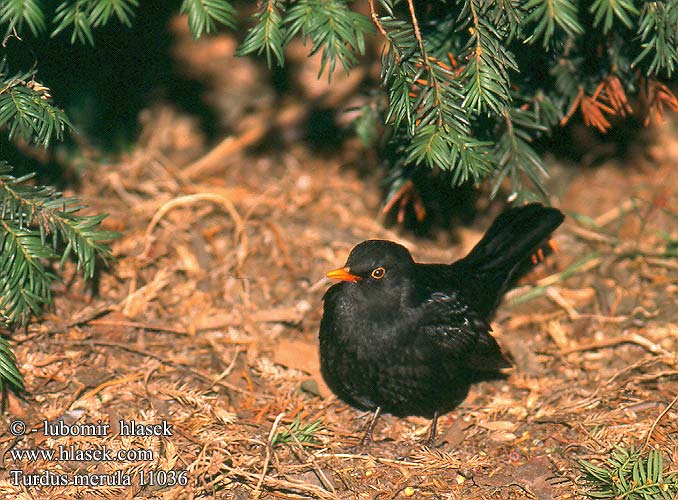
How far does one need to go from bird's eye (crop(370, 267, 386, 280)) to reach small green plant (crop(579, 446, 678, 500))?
4.70 feet

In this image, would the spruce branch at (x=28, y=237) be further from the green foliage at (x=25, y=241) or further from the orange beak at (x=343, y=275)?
the orange beak at (x=343, y=275)

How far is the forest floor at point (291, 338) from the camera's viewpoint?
433 cm

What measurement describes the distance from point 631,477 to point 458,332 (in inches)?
46.5

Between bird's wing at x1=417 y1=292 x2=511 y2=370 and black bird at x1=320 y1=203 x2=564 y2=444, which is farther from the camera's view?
bird's wing at x1=417 y1=292 x2=511 y2=370

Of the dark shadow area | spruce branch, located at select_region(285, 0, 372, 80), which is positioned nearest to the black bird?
spruce branch, located at select_region(285, 0, 372, 80)

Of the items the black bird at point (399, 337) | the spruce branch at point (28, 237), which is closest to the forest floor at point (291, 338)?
the black bird at point (399, 337)

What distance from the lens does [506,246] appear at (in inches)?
207

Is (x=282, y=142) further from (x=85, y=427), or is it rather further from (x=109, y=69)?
(x=85, y=427)

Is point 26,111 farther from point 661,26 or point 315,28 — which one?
point 661,26

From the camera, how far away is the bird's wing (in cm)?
465

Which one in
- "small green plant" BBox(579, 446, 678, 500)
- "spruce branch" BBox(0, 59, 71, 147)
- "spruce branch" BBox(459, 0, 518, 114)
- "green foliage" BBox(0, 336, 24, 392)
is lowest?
"small green plant" BBox(579, 446, 678, 500)

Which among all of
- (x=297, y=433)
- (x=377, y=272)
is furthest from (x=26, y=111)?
(x=297, y=433)

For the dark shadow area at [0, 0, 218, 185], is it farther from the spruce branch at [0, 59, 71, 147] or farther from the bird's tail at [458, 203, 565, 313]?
the bird's tail at [458, 203, 565, 313]

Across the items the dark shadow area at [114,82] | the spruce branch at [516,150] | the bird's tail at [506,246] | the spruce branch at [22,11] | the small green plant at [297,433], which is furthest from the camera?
the dark shadow area at [114,82]
